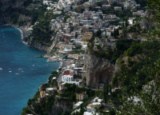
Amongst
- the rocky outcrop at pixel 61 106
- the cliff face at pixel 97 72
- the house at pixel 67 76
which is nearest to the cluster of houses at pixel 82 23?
the house at pixel 67 76

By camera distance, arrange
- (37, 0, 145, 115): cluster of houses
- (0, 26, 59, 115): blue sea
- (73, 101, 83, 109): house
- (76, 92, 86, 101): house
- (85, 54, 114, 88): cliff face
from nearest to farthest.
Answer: (73, 101, 83, 109): house
(76, 92, 86, 101): house
(85, 54, 114, 88): cliff face
(0, 26, 59, 115): blue sea
(37, 0, 145, 115): cluster of houses

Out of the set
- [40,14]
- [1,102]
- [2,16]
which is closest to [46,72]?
[1,102]

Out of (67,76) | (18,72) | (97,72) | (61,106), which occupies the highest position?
(97,72)

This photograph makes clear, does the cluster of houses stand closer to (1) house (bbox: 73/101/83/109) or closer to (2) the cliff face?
(2) the cliff face

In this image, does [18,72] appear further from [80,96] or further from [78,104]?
[78,104]

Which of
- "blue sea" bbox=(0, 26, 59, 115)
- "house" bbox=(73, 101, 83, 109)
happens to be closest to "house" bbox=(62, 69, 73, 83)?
"house" bbox=(73, 101, 83, 109)

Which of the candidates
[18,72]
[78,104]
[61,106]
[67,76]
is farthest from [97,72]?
[18,72]
